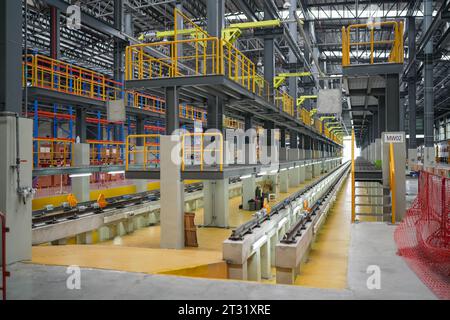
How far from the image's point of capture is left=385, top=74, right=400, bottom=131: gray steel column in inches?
356

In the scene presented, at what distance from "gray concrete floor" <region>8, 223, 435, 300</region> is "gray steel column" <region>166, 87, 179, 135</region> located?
4957 mm

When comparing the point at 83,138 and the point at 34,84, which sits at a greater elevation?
the point at 34,84

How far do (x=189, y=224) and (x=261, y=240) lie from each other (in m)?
1.90

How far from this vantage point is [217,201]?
12.4 m

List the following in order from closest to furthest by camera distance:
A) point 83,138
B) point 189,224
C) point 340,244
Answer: point 189,224, point 340,244, point 83,138

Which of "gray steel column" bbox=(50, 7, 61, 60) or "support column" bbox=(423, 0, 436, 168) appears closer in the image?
"gray steel column" bbox=(50, 7, 61, 60)

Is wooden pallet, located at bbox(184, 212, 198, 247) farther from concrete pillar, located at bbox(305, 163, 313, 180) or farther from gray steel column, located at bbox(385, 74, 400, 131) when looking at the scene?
concrete pillar, located at bbox(305, 163, 313, 180)

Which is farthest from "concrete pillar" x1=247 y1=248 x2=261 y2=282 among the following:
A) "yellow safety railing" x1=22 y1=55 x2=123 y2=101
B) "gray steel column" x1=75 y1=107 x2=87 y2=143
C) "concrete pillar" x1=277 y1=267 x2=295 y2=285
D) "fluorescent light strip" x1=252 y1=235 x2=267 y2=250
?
"gray steel column" x1=75 y1=107 x2=87 y2=143

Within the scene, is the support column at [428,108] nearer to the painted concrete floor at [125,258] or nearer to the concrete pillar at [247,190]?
the concrete pillar at [247,190]

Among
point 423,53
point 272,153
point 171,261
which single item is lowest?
point 171,261

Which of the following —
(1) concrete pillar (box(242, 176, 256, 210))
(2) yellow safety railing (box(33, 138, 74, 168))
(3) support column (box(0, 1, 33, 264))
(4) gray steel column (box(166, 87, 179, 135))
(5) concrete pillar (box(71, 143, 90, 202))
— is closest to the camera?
(3) support column (box(0, 1, 33, 264))

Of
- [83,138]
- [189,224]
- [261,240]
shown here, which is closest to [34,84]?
[83,138]
